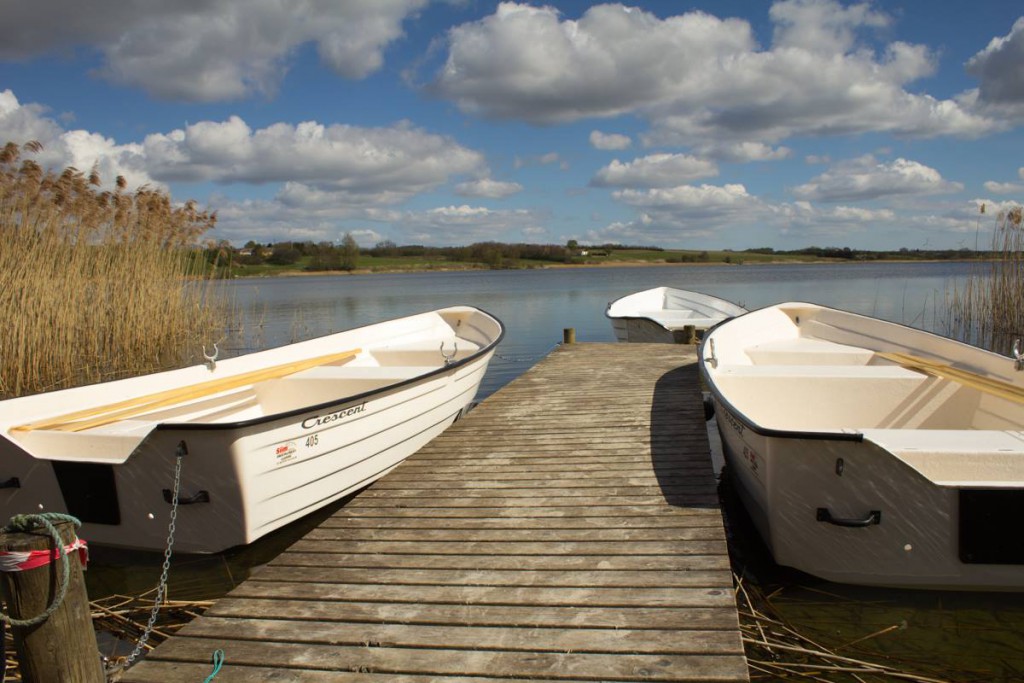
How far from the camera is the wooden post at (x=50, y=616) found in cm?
207

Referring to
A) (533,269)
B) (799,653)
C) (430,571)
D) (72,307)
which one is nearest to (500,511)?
(430,571)

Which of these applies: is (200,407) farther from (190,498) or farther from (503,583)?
(503,583)

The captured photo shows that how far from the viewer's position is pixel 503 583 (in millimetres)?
3139

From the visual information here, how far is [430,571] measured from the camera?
3.30 meters

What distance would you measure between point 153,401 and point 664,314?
10230mm

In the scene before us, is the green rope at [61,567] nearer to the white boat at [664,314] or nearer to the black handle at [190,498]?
the black handle at [190,498]

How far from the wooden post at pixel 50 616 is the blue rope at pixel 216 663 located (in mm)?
385

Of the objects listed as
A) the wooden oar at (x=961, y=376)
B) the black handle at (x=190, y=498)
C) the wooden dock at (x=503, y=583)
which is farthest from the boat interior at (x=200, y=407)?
the wooden oar at (x=961, y=376)

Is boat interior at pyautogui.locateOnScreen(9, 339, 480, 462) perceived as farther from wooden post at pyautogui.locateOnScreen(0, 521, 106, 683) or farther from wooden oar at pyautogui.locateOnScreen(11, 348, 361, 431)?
wooden post at pyautogui.locateOnScreen(0, 521, 106, 683)

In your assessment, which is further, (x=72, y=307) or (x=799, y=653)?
(x=72, y=307)

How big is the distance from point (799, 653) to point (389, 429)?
10.1 feet

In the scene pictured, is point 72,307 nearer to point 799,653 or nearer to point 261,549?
point 261,549

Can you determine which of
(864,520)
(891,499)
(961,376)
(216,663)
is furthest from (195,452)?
(961,376)

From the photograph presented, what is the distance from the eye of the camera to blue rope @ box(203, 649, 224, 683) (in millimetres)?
2484
